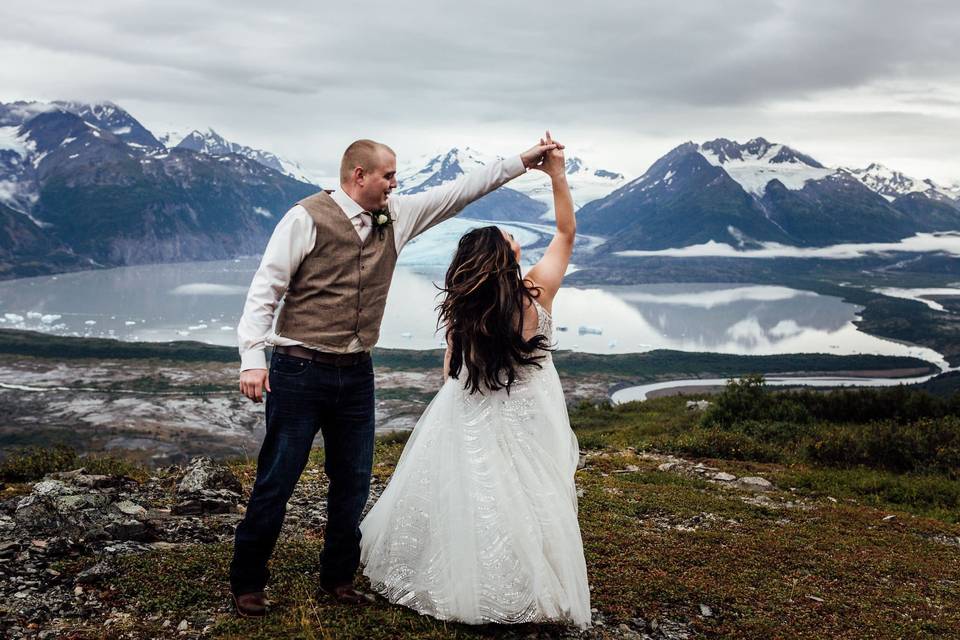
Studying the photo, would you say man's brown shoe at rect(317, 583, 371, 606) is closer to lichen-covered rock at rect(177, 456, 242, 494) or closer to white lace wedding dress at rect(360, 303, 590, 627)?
white lace wedding dress at rect(360, 303, 590, 627)

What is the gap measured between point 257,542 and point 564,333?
451 feet

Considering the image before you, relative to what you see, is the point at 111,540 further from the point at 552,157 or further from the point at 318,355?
the point at 552,157

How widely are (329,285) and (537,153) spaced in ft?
5.12

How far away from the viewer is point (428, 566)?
15.0 feet

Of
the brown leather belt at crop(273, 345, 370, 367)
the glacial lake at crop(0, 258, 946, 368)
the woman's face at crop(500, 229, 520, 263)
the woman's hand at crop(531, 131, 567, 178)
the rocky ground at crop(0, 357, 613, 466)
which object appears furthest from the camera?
the glacial lake at crop(0, 258, 946, 368)

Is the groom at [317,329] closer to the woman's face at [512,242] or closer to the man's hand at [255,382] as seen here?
the man's hand at [255,382]

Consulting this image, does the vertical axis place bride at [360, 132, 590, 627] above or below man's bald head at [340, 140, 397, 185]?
below

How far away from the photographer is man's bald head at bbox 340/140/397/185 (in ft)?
13.6

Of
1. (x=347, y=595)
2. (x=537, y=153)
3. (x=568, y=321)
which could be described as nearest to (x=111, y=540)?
(x=347, y=595)

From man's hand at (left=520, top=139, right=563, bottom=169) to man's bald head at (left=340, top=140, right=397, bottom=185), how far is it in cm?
A: 97

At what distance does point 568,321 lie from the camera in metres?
156

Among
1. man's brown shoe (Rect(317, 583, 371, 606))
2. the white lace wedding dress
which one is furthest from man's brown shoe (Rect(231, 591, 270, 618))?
the white lace wedding dress

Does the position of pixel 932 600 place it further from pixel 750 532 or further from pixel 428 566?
pixel 428 566

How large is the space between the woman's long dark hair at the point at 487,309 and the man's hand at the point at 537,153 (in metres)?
0.61
